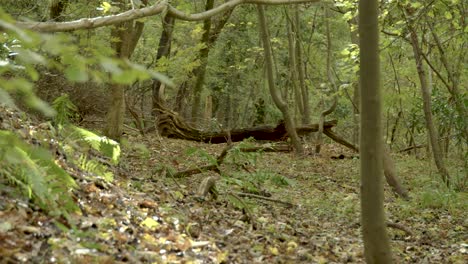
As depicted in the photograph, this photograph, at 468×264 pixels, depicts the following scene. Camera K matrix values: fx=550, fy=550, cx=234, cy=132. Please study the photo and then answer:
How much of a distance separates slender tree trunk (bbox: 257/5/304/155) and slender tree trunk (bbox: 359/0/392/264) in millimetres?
9405

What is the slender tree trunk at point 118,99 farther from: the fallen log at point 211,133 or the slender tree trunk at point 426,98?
the slender tree trunk at point 426,98

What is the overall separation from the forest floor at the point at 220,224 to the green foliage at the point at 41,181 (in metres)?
0.11

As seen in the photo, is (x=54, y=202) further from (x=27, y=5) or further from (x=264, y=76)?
(x=264, y=76)

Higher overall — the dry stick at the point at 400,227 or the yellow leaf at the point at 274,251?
the yellow leaf at the point at 274,251

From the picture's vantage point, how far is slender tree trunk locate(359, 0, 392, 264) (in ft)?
13.4

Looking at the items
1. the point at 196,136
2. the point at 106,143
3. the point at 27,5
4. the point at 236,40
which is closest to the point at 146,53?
the point at 236,40

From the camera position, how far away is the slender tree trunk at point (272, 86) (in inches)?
529

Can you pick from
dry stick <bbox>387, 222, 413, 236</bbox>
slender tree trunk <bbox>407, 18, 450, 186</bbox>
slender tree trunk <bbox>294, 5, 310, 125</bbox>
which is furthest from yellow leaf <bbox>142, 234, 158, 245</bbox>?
slender tree trunk <bbox>294, 5, 310, 125</bbox>

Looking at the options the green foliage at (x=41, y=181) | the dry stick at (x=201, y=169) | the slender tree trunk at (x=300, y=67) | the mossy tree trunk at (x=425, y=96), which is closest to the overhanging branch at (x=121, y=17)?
the green foliage at (x=41, y=181)

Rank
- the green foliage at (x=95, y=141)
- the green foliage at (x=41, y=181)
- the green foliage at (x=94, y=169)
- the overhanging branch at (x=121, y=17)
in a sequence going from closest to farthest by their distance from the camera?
the green foliage at (x=41, y=181), the overhanging branch at (x=121, y=17), the green foliage at (x=94, y=169), the green foliage at (x=95, y=141)

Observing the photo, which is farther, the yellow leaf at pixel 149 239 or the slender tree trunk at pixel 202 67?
the slender tree trunk at pixel 202 67

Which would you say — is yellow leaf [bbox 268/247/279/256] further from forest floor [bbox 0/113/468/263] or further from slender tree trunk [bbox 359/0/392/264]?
slender tree trunk [bbox 359/0/392/264]

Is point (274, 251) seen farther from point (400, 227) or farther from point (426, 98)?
point (426, 98)

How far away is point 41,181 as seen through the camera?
13.3 ft
